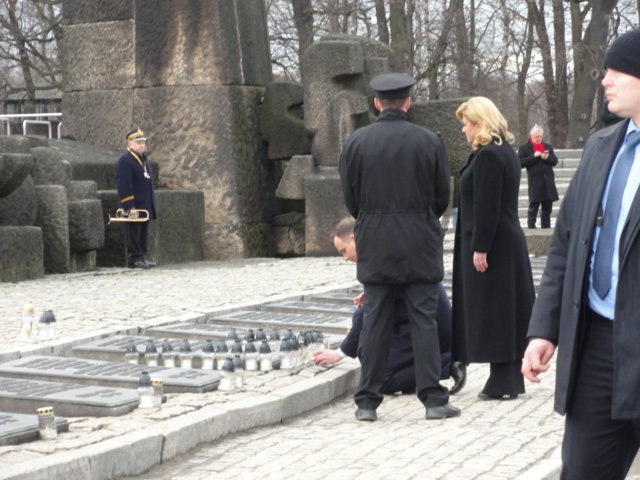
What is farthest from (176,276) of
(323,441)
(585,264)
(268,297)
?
(585,264)

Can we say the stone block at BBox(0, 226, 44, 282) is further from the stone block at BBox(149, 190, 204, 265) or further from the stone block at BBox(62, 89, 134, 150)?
the stone block at BBox(62, 89, 134, 150)

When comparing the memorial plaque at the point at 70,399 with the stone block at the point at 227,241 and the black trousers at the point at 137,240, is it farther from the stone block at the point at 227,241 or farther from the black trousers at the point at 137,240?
the stone block at the point at 227,241

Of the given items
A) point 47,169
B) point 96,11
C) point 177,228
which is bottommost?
point 177,228

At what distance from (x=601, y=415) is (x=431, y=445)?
2.23 metres

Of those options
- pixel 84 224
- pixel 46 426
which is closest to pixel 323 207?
A: pixel 84 224

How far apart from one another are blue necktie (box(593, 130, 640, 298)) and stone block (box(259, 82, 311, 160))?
14.8 metres

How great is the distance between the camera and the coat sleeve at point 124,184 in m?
16.0

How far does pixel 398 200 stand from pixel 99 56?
41.5 feet

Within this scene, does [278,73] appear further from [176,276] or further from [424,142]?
[424,142]

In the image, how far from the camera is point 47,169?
1571 centimetres

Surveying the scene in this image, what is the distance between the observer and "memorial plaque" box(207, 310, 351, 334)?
31.9 ft

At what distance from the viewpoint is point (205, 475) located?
5.61m

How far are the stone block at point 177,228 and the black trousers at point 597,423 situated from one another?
44.0 ft

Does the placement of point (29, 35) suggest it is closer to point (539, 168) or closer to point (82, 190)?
point (539, 168)
